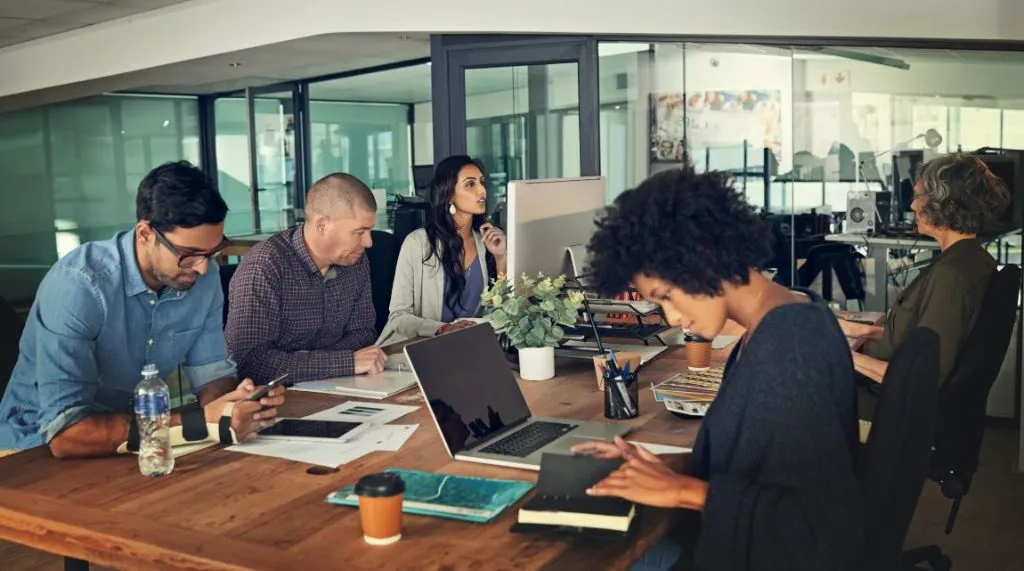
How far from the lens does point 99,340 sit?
235 centimetres

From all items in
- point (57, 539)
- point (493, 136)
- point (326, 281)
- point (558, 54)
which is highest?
point (558, 54)

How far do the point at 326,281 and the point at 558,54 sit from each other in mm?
3303

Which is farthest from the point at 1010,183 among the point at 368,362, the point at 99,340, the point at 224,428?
the point at 99,340

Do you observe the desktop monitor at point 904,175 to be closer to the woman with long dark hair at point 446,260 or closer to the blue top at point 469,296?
the woman with long dark hair at point 446,260

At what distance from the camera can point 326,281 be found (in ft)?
10.6

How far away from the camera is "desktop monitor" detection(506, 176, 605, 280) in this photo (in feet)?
10.0

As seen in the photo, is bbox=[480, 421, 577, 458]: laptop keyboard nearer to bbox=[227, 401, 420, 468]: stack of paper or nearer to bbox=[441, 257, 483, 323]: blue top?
bbox=[227, 401, 420, 468]: stack of paper

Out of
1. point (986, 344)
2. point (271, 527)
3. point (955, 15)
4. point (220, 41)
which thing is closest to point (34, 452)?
point (271, 527)

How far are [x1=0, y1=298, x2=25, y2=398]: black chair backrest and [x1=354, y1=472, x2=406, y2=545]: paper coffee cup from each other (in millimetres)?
1891

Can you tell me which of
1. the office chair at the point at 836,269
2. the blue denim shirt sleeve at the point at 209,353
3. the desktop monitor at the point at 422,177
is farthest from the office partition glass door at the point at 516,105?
the blue denim shirt sleeve at the point at 209,353

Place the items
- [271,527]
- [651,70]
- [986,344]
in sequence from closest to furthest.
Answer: [271,527] < [986,344] < [651,70]

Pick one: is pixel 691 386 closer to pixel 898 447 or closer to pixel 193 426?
pixel 898 447

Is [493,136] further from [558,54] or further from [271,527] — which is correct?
[271,527]

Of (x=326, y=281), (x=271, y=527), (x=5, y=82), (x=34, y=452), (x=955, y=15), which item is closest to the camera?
(x=271, y=527)
